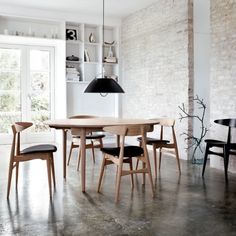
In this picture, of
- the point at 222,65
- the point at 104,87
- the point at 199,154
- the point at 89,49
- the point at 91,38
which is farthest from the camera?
the point at 89,49

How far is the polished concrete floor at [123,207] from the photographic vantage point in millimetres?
2893

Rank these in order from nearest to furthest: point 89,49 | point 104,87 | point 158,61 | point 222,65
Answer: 1. point 104,87
2. point 222,65
3. point 158,61
4. point 89,49

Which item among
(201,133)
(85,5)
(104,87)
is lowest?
(201,133)

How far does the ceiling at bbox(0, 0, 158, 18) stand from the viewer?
267 inches

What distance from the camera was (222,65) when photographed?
204 inches

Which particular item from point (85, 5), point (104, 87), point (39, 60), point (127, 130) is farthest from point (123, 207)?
point (39, 60)

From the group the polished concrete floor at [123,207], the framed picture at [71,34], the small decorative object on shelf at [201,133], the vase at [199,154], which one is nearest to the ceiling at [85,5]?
the framed picture at [71,34]

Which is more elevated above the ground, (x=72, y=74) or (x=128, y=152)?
(x=72, y=74)

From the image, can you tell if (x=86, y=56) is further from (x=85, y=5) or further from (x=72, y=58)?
(x=85, y=5)

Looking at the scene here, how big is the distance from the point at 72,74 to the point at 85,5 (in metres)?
1.55

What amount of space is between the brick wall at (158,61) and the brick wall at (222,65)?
2.29 ft

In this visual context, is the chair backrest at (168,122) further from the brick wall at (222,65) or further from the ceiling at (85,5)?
the ceiling at (85,5)

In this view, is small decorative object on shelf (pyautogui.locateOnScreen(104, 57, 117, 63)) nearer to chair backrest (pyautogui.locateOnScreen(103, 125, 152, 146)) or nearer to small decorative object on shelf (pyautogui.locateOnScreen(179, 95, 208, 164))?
small decorative object on shelf (pyautogui.locateOnScreen(179, 95, 208, 164))

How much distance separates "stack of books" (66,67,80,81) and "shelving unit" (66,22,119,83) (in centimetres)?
10
